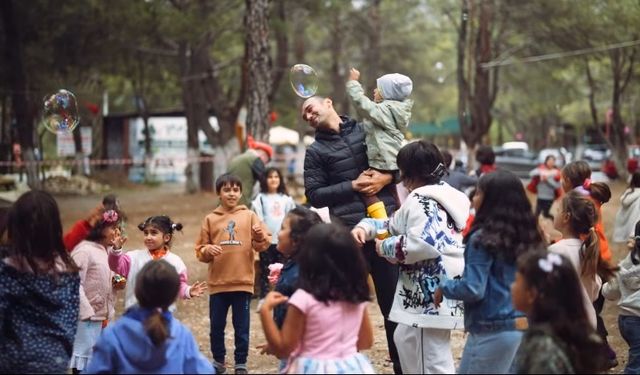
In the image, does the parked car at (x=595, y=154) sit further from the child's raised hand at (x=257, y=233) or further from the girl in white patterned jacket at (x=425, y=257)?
the girl in white patterned jacket at (x=425, y=257)

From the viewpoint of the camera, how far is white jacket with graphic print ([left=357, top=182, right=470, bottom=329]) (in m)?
5.25

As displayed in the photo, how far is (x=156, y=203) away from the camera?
2683 cm

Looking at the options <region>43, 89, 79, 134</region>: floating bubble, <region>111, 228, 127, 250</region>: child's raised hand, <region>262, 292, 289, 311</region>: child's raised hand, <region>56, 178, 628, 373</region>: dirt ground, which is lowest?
<region>56, 178, 628, 373</region>: dirt ground

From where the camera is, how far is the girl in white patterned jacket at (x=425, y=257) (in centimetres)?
527

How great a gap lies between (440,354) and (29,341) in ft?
7.71

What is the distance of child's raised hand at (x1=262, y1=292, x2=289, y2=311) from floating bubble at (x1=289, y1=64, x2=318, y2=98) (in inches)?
141

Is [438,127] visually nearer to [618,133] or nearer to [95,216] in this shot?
[618,133]

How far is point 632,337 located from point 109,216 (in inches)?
144

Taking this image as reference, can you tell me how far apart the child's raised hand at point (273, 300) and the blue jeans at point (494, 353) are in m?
1.09

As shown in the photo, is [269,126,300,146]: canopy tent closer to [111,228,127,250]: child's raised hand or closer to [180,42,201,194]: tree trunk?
[180,42,201,194]: tree trunk

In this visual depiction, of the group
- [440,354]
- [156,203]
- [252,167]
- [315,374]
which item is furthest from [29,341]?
[156,203]

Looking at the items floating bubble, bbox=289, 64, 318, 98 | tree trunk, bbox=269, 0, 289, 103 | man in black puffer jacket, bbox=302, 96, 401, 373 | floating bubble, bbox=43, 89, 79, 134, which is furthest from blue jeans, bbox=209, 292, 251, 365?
tree trunk, bbox=269, 0, 289, 103

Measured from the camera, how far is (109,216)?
582 cm

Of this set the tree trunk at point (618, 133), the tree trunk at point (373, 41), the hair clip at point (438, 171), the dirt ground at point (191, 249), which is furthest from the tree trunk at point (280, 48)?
the hair clip at point (438, 171)
